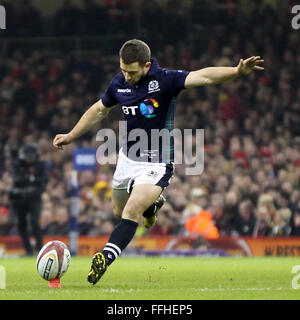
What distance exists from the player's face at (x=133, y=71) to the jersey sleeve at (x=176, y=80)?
0.83 ft

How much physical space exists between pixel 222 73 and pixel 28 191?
29.4 ft

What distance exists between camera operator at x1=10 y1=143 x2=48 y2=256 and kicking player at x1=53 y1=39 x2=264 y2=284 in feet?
23.5

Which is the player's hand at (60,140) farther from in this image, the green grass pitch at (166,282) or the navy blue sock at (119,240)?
the green grass pitch at (166,282)

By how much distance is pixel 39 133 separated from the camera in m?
23.7

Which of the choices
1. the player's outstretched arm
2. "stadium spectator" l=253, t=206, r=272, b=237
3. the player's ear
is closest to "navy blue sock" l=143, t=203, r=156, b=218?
the player's outstretched arm

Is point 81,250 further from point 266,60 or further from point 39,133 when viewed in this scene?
point 266,60

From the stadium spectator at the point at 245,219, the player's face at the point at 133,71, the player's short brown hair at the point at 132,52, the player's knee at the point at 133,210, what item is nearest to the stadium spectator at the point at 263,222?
the stadium spectator at the point at 245,219

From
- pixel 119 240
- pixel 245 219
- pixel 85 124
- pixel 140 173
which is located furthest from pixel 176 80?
pixel 245 219

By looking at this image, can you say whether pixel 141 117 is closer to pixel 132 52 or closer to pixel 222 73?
pixel 132 52

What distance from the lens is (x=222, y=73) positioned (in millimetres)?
9281

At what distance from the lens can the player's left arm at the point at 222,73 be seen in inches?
352

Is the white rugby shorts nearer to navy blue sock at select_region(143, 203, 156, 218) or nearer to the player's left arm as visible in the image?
navy blue sock at select_region(143, 203, 156, 218)

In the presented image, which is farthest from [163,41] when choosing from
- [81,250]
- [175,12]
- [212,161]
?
[81,250]

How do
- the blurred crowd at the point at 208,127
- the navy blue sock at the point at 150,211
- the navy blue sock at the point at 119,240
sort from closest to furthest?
1. the navy blue sock at the point at 119,240
2. the navy blue sock at the point at 150,211
3. the blurred crowd at the point at 208,127
